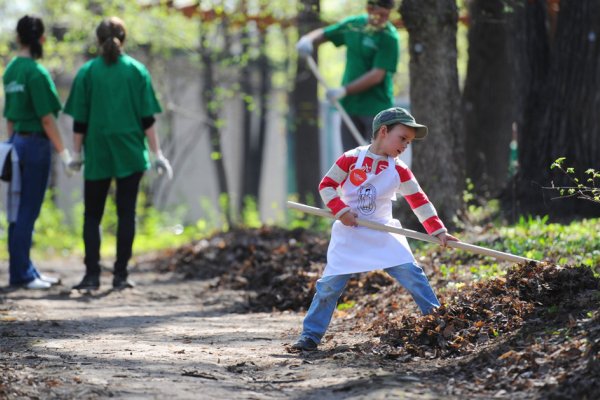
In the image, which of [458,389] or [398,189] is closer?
[458,389]

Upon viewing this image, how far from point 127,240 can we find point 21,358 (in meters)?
3.56

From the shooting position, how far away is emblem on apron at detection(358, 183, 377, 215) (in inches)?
244

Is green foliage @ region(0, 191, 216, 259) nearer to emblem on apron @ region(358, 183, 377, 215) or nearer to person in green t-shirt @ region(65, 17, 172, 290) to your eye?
person in green t-shirt @ region(65, 17, 172, 290)

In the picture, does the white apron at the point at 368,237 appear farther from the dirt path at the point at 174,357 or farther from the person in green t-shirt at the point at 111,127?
the person in green t-shirt at the point at 111,127

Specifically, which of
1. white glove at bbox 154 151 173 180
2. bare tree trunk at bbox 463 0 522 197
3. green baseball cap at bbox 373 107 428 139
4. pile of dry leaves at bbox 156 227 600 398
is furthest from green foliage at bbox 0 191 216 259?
green baseball cap at bbox 373 107 428 139

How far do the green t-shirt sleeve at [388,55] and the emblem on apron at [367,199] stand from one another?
3.69m

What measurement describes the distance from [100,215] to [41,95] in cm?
109

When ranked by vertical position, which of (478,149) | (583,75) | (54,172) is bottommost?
(54,172)

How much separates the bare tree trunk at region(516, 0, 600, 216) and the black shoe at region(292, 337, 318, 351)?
4.81m

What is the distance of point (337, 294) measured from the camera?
6277 mm

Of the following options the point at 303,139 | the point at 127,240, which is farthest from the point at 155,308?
the point at 303,139

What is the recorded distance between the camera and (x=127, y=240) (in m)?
9.36

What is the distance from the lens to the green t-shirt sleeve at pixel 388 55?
9727 mm

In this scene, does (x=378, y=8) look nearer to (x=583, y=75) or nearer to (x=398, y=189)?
(x=583, y=75)
